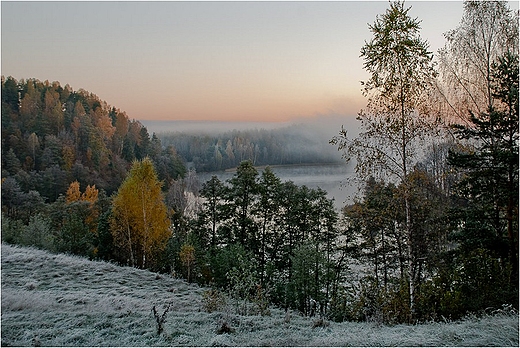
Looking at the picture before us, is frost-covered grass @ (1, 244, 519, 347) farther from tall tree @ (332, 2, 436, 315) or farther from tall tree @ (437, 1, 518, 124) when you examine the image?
tall tree @ (437, 1, 518, 124)

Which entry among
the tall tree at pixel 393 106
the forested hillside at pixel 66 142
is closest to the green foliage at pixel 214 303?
the tall tree at pixel 393 106

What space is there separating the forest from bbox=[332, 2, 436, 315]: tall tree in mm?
21

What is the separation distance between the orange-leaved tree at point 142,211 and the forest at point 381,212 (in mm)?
51

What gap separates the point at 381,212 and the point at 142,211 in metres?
10.8

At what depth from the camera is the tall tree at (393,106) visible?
641cm

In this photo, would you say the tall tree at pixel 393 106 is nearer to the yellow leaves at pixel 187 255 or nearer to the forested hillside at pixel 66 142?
the yellow leaves at pixel 187 255

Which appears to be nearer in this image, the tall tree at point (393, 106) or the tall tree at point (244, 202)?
the tall tree at point (393, 106)

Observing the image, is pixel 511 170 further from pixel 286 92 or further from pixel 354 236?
pixel 354 236

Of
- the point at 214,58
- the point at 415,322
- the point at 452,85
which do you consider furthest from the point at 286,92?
the point at 415,322

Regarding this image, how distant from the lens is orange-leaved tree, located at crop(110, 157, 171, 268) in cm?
1484

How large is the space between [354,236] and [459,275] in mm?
8074

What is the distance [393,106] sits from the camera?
6.66 meters

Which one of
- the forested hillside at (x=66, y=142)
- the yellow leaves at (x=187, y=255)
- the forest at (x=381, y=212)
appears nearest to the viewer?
the forest at (x=381, y=212)

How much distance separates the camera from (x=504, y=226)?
27.9 ft
